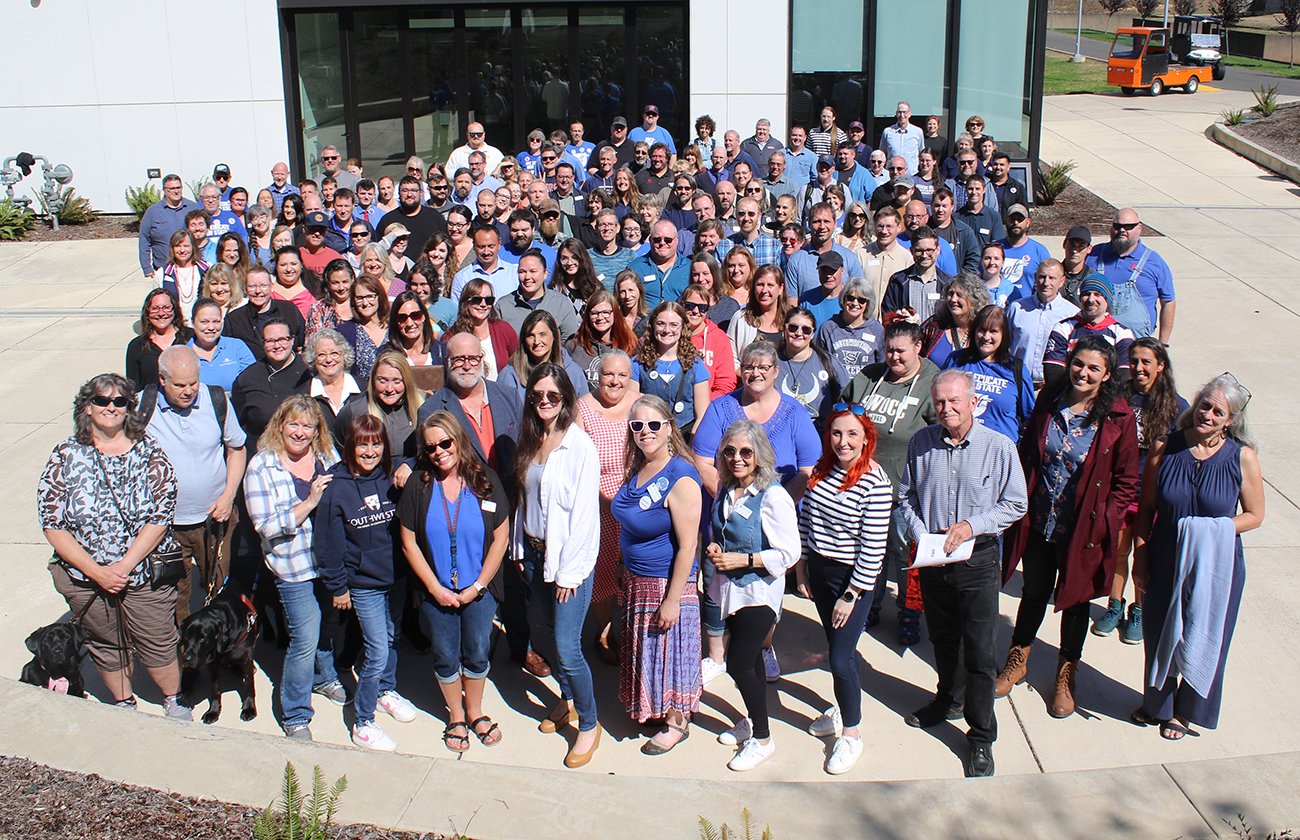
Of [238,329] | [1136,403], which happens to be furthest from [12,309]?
[1136,403]

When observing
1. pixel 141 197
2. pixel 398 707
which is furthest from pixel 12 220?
pixel 398 707

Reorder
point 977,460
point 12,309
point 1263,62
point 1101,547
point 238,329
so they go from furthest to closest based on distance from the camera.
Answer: point 1263,62 < point 12,309 < point 238,329 < point 1101,547 < point 977,460

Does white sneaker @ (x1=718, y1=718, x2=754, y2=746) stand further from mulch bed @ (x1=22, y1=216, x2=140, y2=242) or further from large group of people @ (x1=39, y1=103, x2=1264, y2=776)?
mulch bed @ (x1=22, y1=216, x2=140, y2=242)

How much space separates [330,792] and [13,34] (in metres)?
16.7

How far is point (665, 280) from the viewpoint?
7629mm

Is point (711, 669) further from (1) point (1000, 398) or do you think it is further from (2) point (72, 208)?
(2) point (72, 208)

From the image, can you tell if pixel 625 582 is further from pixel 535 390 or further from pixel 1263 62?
pixel 1263 62

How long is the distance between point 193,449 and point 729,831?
135 inches

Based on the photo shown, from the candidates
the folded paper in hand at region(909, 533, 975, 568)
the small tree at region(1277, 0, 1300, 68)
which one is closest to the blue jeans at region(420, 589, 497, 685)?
the folded paper in hand at region(909, 533, 975, 568)

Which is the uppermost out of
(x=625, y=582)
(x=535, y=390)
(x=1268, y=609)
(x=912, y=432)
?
(x=535, y=390)

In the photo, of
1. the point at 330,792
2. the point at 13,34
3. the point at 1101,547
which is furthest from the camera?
the point at 13,34

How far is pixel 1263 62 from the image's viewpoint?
147 feet

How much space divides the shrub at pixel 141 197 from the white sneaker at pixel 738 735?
→ 47.9 ft

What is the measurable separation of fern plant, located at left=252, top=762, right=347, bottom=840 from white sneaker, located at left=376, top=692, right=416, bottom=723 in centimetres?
116
